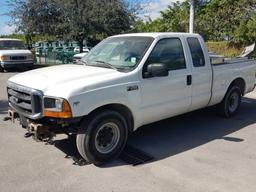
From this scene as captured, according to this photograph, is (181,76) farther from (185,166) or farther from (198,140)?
(185,166)

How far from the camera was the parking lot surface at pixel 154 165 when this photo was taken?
Result: 13.9ft

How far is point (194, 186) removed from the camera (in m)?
4.20

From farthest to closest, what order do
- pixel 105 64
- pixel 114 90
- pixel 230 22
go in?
1. pixel 230 22
2. pixel 105 64
3. pixel 114 90

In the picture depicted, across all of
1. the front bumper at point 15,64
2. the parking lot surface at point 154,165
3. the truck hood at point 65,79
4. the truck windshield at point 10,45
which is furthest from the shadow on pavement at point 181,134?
the truck windshield at point 10,45

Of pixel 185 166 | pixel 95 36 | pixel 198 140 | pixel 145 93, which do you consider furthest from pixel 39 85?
pixel 95 36

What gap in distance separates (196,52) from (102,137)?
250cm

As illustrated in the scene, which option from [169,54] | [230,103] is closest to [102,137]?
[169,54]

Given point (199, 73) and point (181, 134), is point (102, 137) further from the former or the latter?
point (199, 73)

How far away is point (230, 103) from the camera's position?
7.54 m

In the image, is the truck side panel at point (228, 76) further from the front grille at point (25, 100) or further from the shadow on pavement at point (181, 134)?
the front grille at point (25, 100)

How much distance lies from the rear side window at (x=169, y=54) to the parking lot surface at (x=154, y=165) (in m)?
1.34

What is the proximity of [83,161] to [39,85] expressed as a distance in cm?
126

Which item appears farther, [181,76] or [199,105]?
[199,105]

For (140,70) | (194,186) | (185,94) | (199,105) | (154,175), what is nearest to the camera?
(194,186)
